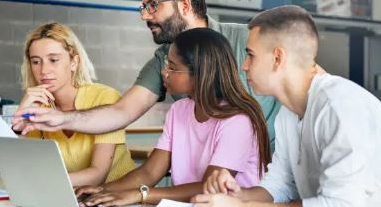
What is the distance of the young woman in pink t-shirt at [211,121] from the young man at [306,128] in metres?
0.24

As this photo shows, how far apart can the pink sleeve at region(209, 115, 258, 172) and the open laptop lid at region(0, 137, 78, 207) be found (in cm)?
57

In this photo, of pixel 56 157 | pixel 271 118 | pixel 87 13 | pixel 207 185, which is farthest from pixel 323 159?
pixel 87 13

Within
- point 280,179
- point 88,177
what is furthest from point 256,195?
point 88,177

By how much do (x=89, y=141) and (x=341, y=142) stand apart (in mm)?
1227

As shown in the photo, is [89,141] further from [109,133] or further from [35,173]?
[35,173]

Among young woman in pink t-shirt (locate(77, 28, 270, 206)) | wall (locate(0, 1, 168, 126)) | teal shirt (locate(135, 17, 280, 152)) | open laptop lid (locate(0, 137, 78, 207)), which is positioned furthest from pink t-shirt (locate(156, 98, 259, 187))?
wall (locate(0, 1, 168, 126))

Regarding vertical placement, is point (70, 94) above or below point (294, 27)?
below

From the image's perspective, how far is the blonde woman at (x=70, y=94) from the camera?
2.40m

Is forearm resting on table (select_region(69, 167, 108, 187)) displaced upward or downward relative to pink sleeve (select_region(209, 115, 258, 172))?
downward

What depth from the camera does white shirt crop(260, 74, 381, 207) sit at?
4.64 ft

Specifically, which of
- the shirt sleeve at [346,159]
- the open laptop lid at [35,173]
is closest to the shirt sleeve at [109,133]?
the open laptop lid at [35,173]

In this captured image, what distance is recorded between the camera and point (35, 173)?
5.24ft

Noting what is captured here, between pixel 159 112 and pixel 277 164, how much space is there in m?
2.73

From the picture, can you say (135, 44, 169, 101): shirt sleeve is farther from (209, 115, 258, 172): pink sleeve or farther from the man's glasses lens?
(209, 115, 258, 172): pink sleeve
